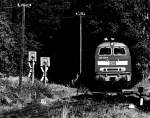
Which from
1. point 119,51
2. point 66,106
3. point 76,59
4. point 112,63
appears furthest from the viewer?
point 76,59

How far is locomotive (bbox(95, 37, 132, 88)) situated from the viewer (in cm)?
2419

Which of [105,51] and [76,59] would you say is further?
[76,59]

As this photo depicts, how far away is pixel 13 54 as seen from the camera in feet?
142

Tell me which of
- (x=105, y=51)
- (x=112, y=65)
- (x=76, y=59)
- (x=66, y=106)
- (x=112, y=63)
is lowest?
(x=66, y=106)

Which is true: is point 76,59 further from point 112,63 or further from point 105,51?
point 112,63

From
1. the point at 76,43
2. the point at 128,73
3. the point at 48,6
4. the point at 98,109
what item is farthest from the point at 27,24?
the point at 98,109

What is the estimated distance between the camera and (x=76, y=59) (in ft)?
171

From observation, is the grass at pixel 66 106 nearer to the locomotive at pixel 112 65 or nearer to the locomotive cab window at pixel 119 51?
the locomotive at pixel 112 65

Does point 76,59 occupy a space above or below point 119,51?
below

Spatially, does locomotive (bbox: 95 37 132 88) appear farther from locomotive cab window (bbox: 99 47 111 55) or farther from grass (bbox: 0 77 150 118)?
grass (bbox: 0 77 150 118)

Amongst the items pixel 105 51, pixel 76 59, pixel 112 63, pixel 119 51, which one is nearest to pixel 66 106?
pixel 112 63

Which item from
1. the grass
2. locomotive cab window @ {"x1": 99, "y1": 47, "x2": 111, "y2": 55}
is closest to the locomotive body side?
locomotive cab window @ {"x1": 99, "y1": 47, "x2": 111, "y2": 55}

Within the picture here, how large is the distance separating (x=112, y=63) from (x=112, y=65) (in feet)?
0.41

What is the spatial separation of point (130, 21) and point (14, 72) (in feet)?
43.6
